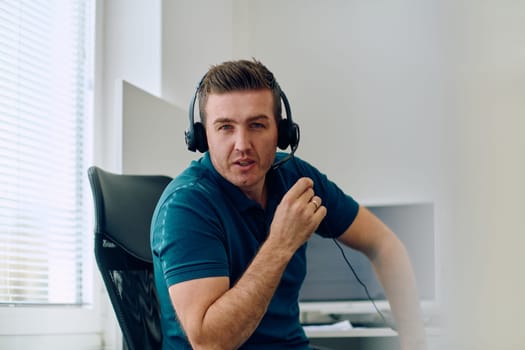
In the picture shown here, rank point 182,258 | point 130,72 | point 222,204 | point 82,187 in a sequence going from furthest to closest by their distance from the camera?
point 130,72 → point 82,187 → point 222,204 → point 182,258

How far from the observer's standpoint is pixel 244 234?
1233 mm

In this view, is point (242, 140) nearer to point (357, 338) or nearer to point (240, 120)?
point (240, 120)

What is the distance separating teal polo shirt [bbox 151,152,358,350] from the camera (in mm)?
1091

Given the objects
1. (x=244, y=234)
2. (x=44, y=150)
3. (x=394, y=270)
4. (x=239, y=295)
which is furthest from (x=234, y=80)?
(x=44, y=150)

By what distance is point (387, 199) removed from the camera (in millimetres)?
2355

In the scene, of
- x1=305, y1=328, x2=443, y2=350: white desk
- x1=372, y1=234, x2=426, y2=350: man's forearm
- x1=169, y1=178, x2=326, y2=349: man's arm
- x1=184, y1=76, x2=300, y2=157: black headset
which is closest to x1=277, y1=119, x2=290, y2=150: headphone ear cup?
x1=184, y1=76, x2=300, y2=157: black headset

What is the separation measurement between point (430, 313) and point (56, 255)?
110 centimetres

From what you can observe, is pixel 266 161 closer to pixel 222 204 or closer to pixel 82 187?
pixel 222 204

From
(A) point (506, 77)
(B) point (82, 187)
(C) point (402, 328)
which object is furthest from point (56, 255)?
(A) point (506, 77)

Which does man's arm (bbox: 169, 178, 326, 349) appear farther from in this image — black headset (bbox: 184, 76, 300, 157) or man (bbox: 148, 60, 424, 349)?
black headset (bbox: 184, 76, 300, 157)

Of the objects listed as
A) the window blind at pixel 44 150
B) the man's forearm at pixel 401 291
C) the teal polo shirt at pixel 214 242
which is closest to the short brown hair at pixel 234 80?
the teal polo shirt at pixel 214 242

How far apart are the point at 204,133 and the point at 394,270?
1.62 feet

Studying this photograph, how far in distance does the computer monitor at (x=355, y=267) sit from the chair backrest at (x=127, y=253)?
0.83m

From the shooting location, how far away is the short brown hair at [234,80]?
48.5 inches
